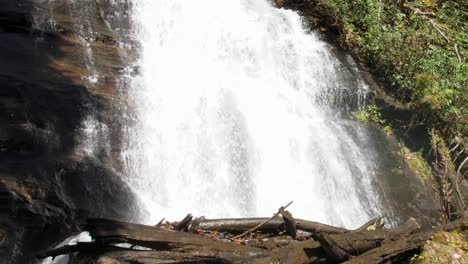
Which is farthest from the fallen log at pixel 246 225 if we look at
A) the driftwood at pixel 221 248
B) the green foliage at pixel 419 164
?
the green foliage at pixel 419 164

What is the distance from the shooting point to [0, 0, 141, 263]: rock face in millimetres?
5719

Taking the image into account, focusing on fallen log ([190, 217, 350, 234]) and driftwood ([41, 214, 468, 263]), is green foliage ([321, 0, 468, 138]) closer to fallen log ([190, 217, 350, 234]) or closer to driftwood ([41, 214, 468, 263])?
fallen log ([190, 217, 350, 234])

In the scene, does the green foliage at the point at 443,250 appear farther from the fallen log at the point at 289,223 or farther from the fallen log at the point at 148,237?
the fallen log at the point at 148,237

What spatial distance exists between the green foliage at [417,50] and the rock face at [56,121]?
6.75 m

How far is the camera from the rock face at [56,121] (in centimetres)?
572

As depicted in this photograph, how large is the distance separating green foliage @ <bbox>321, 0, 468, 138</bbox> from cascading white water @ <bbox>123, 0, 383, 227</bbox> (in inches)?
51.0

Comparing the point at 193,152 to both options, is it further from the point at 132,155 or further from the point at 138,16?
the point at 138,16

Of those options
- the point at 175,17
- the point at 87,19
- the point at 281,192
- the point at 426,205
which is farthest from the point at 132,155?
the point at 426,205

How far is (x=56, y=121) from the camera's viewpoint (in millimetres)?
7090

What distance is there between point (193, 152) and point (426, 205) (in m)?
5.44

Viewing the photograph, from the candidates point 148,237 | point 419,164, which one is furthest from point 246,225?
point 419,164

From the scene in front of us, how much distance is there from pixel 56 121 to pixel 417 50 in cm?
1005

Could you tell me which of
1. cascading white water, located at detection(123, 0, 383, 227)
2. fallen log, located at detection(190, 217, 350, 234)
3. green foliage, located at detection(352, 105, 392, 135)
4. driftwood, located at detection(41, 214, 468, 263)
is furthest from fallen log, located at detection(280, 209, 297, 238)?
green foliage, located at detection(352, 105, 392, 135)

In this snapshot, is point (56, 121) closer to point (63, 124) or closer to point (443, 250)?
point (63, 124)
